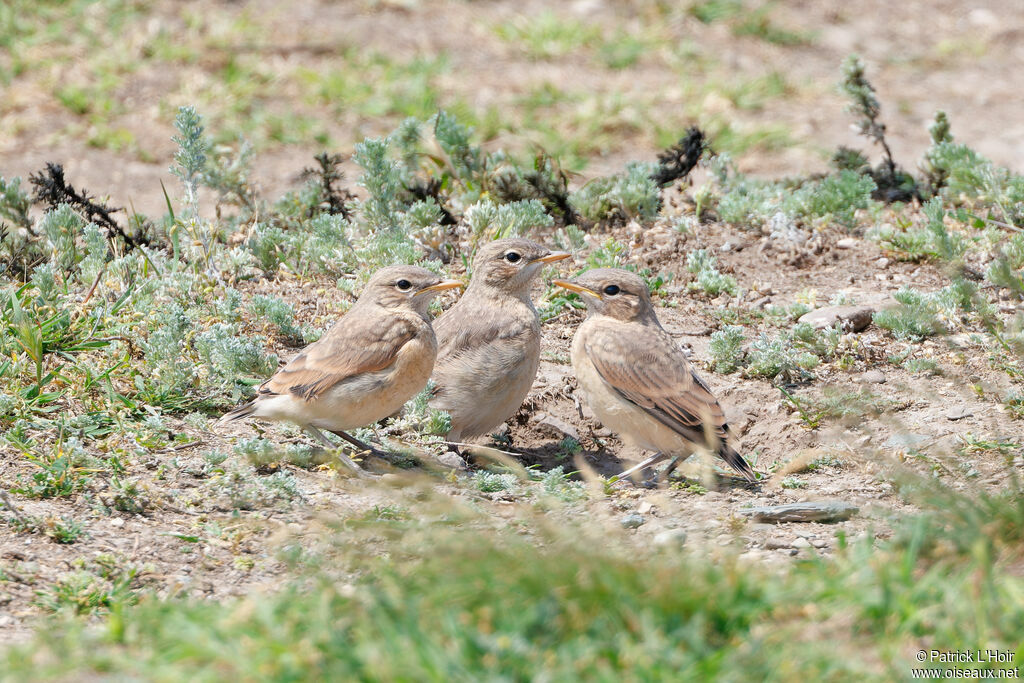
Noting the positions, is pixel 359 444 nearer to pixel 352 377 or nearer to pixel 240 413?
pixel 352 377

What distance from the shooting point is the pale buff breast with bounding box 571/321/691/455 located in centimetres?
673

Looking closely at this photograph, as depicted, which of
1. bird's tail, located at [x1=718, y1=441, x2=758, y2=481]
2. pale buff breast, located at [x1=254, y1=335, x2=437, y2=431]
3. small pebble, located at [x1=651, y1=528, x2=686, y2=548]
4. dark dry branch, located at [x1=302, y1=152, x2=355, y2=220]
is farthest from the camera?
dark dry branch, located at [x1=302, y1=152, x2=355, y2=220]

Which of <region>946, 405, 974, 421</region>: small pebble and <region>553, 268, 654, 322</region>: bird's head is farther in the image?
<region>553, 268, 654, 322</region>: bird's head

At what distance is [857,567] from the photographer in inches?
155

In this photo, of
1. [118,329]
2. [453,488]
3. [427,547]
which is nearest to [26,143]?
[118,329]

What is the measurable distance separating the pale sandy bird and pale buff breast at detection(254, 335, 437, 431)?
63 cm

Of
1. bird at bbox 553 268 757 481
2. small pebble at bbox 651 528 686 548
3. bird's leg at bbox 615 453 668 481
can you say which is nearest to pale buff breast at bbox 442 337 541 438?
bird at bbox 553 268 757 481

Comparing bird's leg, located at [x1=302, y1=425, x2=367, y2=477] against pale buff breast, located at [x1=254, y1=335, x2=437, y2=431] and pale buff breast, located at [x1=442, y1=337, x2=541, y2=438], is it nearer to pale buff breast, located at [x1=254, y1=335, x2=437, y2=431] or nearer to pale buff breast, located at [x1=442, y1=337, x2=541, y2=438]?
pale buff breast, located at [x1=254, y1=335, x2=437, y2=431]

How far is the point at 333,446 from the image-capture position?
6566mm

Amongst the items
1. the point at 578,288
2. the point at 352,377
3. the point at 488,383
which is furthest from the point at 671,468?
the point at 352,377

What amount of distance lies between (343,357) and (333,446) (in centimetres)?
53

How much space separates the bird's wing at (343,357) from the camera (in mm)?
6371

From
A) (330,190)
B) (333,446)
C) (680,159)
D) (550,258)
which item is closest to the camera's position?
(333,446)

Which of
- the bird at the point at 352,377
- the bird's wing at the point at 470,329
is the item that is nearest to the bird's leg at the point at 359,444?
the bird at the point at 352,377
